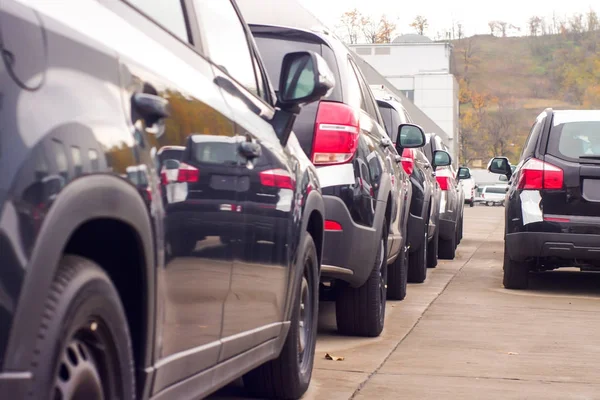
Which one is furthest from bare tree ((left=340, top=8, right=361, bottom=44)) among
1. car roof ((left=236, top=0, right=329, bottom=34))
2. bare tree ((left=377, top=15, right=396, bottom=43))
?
car roof ((left=236, top=0, right=329, bottom=34))

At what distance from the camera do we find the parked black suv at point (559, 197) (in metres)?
10.0

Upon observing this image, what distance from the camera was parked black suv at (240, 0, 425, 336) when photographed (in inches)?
256

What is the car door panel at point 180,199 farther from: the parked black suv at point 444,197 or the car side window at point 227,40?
the parked black suv at point 444,197

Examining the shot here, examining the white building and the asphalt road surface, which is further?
the white building

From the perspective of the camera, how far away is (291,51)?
6.45 metres

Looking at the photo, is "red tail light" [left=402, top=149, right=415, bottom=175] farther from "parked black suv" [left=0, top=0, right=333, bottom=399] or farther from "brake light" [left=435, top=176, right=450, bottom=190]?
"parked black suv" [left=0, top=0, right=333, bottom=399]

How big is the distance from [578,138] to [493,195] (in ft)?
261

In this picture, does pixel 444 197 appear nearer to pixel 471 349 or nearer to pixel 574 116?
pixel 574 116

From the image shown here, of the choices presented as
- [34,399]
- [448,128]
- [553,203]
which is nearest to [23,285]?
[34,399]

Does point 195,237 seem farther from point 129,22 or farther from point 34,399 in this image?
point 34,399

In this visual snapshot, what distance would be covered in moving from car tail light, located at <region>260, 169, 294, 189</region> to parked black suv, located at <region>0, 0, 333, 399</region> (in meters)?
0.01

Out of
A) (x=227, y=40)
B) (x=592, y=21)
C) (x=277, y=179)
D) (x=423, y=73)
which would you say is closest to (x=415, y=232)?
(x=277, y=179)

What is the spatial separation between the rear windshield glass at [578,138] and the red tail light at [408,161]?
1.42m

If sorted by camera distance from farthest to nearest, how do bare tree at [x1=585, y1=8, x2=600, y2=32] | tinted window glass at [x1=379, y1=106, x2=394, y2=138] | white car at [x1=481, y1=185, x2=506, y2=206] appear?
1. bare tree at [x1=585, y1=8, x2=600, y2=32]
2. white car at [x1=481, y1=185, x2=506, y2=206]
3. tinted window glass at [x1=379, y1=106, x2=394, y2=138]
